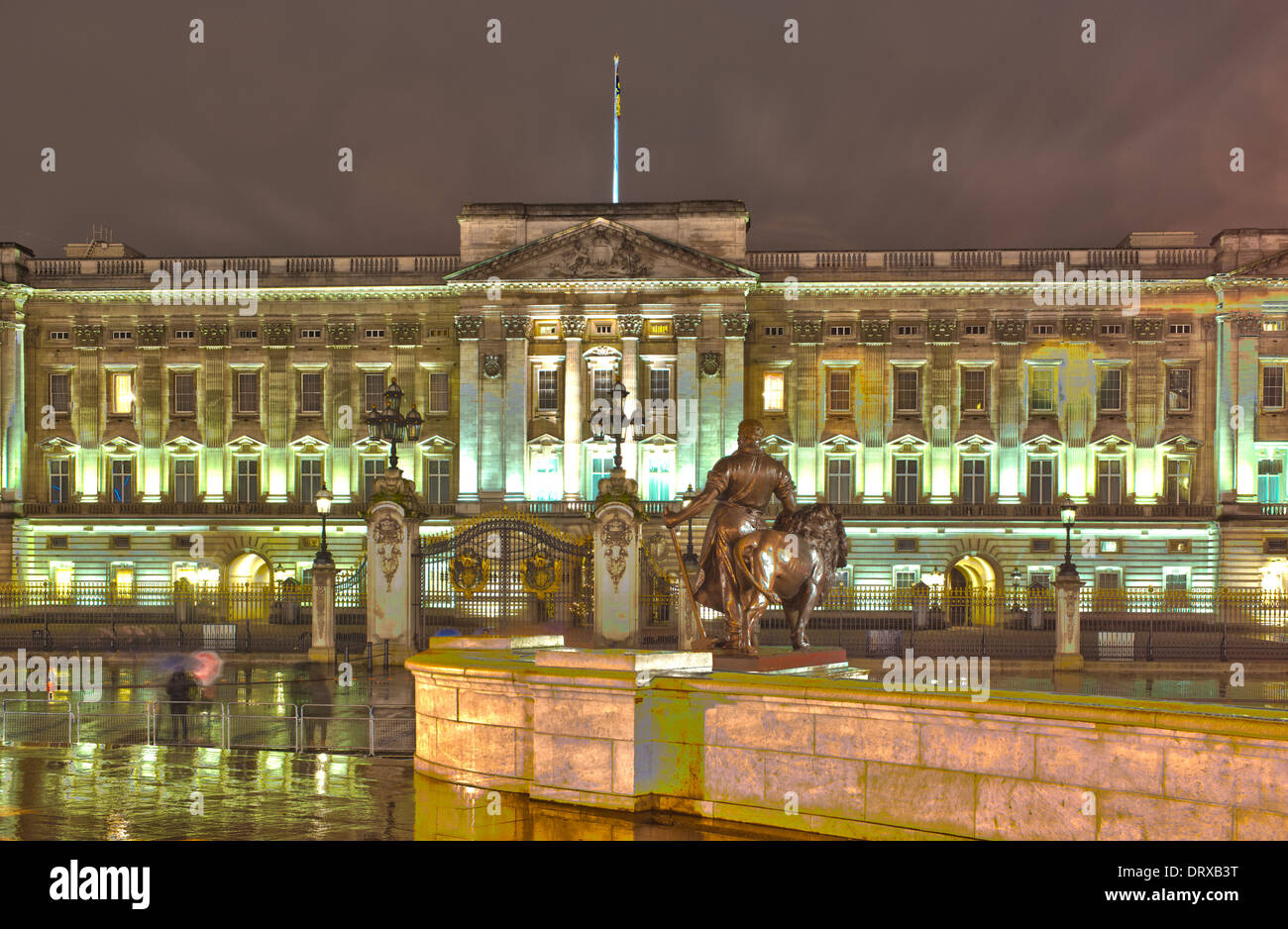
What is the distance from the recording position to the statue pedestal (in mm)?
10977

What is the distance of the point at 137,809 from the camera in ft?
36.8

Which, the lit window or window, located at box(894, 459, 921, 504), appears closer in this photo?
window, located at box(894, 459, 921, 504)

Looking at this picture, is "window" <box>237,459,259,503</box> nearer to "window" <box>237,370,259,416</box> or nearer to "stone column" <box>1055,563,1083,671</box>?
"window" <box>237,370,259,416</box>

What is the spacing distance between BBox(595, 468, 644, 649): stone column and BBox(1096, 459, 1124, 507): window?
→ 33.5 m

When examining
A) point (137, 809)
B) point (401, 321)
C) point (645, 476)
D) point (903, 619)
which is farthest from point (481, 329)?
point (137, 809)

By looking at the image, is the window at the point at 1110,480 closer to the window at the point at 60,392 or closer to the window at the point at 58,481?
the window at the point at 58,481

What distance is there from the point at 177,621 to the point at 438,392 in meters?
25.4

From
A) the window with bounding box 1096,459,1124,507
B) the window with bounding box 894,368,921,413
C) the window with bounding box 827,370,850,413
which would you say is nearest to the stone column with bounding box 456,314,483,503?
the window with bounding box 827,370,850,413

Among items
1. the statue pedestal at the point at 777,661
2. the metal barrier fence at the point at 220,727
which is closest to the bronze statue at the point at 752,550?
the statue pedestal at the point at 777,661

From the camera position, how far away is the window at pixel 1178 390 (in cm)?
5419

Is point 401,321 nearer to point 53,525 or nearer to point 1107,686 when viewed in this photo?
point 53,525

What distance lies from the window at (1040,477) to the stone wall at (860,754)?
4656 cm

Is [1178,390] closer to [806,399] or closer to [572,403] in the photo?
[806,399]

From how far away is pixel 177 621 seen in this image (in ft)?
107
